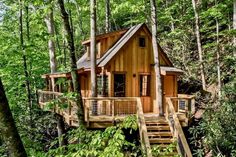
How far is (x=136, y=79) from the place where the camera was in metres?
17.4

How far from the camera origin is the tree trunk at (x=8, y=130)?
12.4 ft

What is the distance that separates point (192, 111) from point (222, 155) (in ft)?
9.57

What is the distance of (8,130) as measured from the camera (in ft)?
12.7

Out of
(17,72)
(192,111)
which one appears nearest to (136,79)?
(192,111)

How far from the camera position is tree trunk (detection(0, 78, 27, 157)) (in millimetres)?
3790

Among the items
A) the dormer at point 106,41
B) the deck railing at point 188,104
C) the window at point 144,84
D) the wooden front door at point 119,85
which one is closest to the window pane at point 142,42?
the dormer at point 106,41

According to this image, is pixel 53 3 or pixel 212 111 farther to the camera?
pixel 212 111

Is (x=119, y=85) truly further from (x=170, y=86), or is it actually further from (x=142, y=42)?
(x=170, y=86)

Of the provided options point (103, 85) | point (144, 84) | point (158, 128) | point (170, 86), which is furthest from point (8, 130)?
point (170, 86)

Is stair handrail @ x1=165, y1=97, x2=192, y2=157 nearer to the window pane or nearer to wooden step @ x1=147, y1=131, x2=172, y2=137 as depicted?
wooden step @ x1=147, y1=131, x2=172, y2=137

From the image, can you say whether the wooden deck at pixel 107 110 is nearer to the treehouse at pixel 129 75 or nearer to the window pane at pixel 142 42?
the treehouse at pixel 129 75

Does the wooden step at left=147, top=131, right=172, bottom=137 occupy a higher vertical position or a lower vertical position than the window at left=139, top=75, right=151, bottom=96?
Result: lower

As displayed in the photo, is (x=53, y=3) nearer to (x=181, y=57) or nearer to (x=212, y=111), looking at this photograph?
(x=212, y=111)

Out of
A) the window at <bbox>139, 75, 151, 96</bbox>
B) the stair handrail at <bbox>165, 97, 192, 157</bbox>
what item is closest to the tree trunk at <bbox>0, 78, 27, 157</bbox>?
the stair handrail at <bbox>165, 97, 192, 157</bbox>
